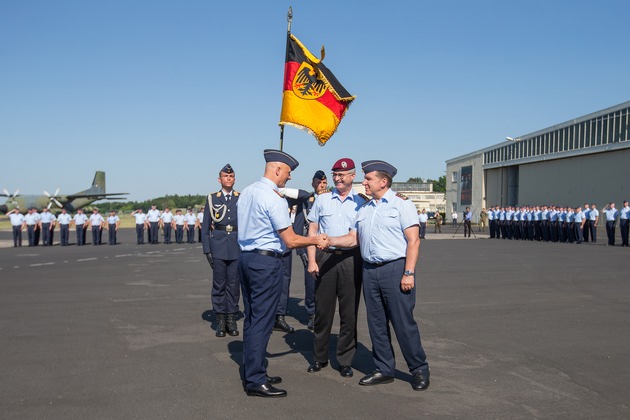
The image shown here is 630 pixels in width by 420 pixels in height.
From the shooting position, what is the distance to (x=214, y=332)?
7.32m

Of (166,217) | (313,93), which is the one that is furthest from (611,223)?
(313,93)

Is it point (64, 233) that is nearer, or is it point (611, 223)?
point (611, 223)

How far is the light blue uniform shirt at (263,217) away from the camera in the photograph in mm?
5016

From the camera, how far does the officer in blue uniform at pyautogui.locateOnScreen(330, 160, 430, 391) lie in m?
5.07

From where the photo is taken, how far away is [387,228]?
5.20 m

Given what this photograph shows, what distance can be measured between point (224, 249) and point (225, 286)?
47 cm

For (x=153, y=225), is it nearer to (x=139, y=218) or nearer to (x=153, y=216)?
(x=153, y=216)

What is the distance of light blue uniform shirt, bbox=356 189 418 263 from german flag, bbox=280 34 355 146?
150 inches

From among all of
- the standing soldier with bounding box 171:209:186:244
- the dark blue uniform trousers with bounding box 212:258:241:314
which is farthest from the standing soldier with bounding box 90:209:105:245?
the dark blue uniform trousers with bounding box 212:258:241:314

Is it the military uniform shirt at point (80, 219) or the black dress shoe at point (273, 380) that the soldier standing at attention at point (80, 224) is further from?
the black dress shoe at point (273, 380)

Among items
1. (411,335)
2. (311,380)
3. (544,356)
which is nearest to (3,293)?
(311,380)

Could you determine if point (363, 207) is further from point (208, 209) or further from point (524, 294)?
point (524, 294)

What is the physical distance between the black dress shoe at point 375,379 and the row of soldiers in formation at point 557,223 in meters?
22.9

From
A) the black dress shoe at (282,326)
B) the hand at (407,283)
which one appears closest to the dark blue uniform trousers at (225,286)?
the black dress shoe at (282,326)
